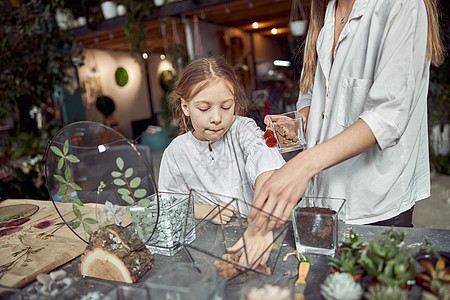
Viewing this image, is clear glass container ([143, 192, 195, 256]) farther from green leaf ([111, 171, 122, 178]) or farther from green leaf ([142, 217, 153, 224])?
green leaf ([111, 171, 122, 178])

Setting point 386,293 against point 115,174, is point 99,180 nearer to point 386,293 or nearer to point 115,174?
point 115,174

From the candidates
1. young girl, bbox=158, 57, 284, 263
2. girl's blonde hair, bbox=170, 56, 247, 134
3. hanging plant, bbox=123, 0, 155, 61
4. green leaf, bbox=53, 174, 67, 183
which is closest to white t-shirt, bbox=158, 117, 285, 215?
young girl, bbox=158, 57, 284, 263

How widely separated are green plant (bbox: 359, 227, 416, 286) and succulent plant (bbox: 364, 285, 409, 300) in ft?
0.07

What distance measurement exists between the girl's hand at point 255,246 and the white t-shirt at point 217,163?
1.50 ft

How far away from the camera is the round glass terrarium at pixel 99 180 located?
78cm

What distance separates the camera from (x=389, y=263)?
0.60 m

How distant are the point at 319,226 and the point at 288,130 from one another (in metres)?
0.40

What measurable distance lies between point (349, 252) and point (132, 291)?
42cm

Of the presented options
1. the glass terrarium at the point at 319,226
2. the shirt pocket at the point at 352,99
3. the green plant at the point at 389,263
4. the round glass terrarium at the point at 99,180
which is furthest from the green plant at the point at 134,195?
the shirt pocket at the point at 352,99

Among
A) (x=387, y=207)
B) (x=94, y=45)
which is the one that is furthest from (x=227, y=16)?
(x=387, y=207)

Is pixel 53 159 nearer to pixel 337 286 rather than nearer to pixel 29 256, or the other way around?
pixel 29 256

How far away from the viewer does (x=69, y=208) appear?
95cm

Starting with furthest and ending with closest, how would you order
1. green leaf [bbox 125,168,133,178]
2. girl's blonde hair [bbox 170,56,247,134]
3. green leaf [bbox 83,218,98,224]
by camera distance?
1. girl's blonde hair [bbox 170,56,247,134]
2. green leaf [bbox 83,218,98,224]
3. green leaf [bbox 125,168,133,178]

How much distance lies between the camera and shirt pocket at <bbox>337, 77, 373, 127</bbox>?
3.19 ft
